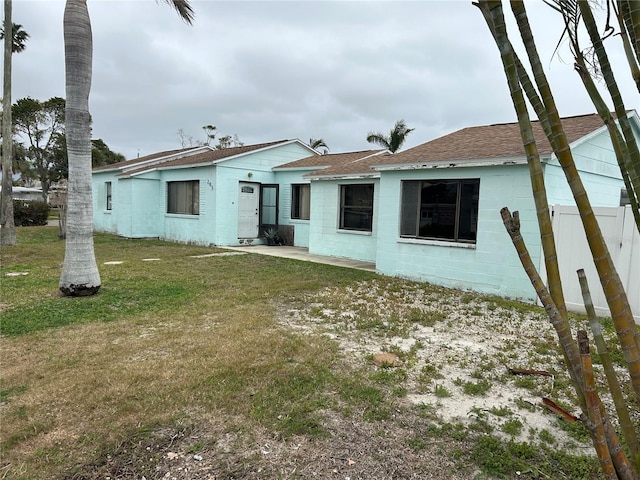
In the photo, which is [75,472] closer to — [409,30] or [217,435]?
[217,435]

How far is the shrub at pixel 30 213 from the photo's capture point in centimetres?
2306

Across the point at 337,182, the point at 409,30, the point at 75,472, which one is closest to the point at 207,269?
the point at 337,182

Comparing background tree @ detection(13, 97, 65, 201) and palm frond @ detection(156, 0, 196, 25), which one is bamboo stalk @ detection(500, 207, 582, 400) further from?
background tree @ detection(13, 97, 65, 201)

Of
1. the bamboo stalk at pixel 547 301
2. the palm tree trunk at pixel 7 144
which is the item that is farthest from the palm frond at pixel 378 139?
the bamboo stalk at pixel 547 301

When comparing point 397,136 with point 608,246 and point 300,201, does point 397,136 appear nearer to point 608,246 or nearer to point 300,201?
point 300,201

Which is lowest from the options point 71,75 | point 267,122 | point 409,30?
point 71,75

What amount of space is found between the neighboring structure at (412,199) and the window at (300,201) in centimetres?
4

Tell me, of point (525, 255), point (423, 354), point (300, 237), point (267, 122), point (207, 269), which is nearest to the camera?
point (525, 255)

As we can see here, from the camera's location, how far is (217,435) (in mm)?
2928

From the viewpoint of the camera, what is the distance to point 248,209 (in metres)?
15.9

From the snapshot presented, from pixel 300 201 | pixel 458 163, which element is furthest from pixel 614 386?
pixel 300 201

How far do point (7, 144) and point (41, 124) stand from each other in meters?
25.5

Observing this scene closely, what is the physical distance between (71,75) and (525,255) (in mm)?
7589

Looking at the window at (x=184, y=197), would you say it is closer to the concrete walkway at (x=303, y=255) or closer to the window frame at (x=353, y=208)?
the concrete walkway at (x=303, y=255)
